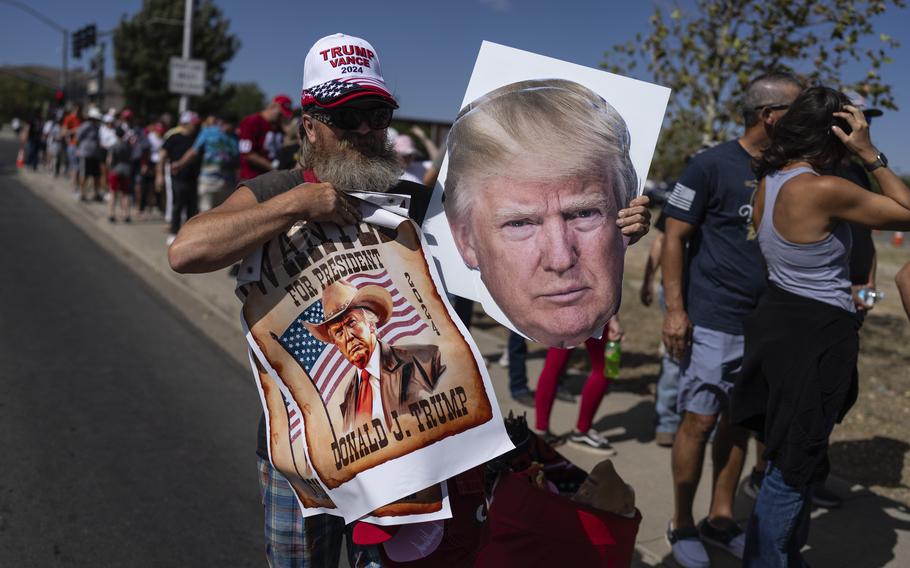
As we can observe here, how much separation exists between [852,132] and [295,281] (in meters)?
1.96

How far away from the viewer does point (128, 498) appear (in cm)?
364

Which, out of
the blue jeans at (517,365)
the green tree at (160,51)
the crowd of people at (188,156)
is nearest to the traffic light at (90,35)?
the green tree at (160,51)

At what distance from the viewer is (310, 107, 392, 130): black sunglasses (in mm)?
1808

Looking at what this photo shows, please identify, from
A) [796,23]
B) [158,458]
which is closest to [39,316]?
[158,458]

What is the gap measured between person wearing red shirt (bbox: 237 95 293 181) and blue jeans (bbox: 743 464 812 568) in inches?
224

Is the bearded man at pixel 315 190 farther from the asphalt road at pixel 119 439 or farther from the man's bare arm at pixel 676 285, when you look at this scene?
the man's bare arm at pixel 676 285

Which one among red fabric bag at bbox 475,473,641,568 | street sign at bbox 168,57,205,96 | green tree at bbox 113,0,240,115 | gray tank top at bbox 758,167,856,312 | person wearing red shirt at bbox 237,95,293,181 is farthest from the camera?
green tree at bbox 113,0,240,115

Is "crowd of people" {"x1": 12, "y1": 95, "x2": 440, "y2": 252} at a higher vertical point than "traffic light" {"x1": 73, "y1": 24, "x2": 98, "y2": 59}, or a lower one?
lower

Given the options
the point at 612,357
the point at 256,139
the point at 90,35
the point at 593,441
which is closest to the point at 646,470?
the point at 593,441

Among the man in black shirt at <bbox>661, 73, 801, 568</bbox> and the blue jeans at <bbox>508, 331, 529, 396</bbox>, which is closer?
the man in black shirt at <bbox>661, 73, 801, 568</bbox>

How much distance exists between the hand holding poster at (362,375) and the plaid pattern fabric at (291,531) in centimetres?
14

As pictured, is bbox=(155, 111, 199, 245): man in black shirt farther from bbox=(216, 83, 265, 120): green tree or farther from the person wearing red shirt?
bbox=(216, 83, 265, 120): green tree

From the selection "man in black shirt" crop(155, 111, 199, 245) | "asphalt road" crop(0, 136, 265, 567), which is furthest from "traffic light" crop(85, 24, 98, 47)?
"asphalt road" crop(0, 136, 265, 567)

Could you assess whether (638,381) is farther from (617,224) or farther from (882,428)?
(617,224)
